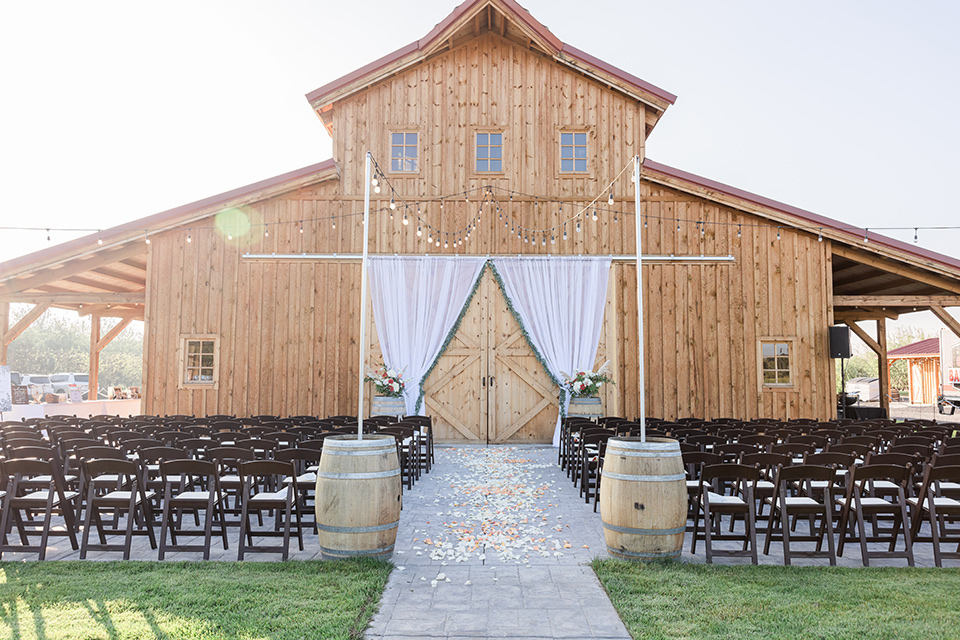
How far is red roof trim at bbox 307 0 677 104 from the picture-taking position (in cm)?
1200

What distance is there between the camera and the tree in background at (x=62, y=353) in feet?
138

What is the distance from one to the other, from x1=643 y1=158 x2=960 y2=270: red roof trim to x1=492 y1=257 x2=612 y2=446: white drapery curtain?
7.01ft

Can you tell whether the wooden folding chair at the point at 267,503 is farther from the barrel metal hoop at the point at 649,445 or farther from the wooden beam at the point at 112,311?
the wooden beam at the point at 112,311

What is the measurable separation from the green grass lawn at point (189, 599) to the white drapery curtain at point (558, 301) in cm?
788

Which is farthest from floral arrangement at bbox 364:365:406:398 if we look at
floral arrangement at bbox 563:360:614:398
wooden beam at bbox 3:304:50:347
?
wooden beam at bbox 3:304:50:347

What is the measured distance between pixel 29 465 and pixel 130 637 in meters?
2.20

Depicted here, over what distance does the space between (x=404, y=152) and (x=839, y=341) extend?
9185 millimetres

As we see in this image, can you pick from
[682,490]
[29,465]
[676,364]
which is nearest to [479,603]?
[682,490]

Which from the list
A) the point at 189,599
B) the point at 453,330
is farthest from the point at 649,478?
the point at 453,330

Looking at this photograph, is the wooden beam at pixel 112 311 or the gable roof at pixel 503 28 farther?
the wooden beam at pixel 112 311

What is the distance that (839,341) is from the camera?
11.4m

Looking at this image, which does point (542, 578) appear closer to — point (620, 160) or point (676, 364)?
point (676, 364)

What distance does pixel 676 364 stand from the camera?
A: 465 inches

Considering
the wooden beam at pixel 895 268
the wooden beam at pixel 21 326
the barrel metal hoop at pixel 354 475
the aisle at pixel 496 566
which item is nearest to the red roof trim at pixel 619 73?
the wooden beam at pixel 895 268
